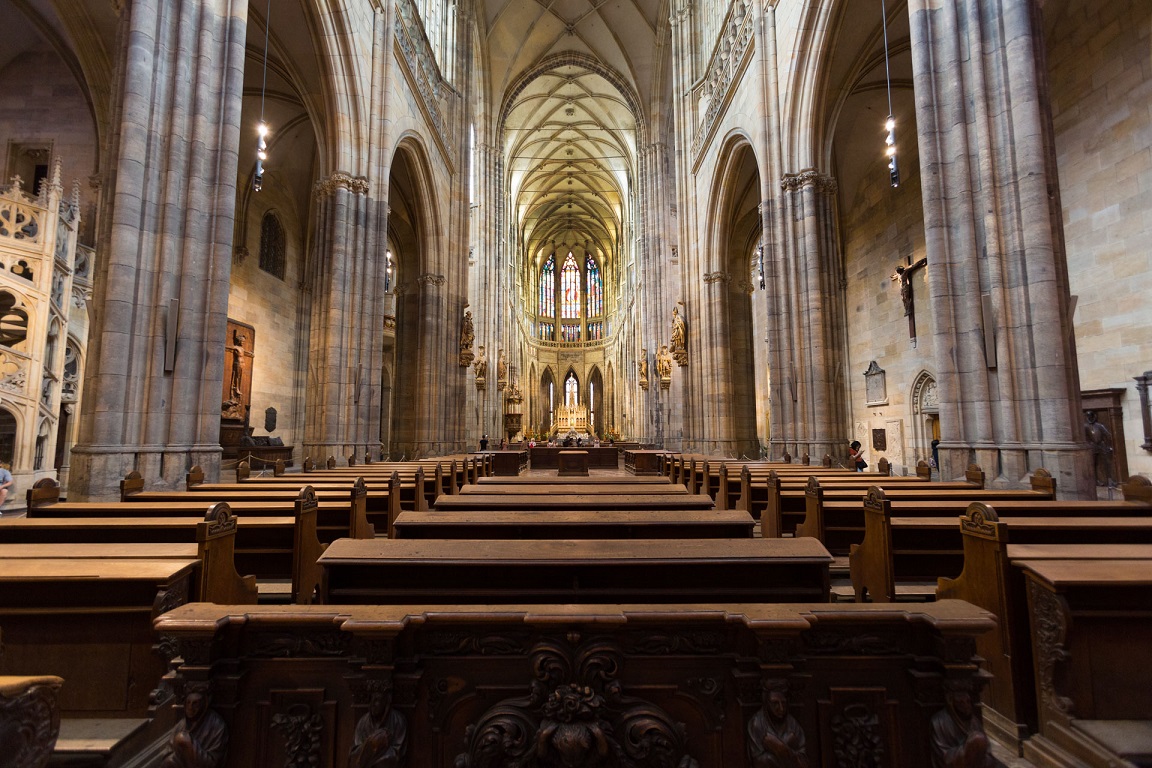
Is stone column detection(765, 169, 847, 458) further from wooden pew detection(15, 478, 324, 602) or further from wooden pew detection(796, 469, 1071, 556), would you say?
wooden pew detection(15, 478, 324, 602)

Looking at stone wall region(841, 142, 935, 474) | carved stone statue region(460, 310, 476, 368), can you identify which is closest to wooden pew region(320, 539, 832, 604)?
stone wall region(841, 142, 935, 474)

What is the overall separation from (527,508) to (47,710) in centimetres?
308

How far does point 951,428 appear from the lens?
6.82 m

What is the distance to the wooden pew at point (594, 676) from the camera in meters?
1.74

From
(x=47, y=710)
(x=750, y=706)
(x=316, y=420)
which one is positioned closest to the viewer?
(x=47, y=710)

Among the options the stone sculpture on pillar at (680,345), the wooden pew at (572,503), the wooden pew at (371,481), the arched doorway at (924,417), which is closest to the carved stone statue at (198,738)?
the wooden pew at (572,503)

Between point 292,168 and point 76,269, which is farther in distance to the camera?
point 292,168

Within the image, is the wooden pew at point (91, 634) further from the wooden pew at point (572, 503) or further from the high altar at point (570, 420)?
the high altar at point (570, 420)

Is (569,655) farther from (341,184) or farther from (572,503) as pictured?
(341,184)

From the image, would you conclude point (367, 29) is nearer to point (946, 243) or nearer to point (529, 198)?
point (946, 243)

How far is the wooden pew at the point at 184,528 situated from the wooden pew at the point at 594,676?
7.22ft

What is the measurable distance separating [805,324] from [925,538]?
792 cm

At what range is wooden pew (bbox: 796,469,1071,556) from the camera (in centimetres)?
438

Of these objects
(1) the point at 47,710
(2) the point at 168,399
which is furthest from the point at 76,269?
(1) the point at 47,710
